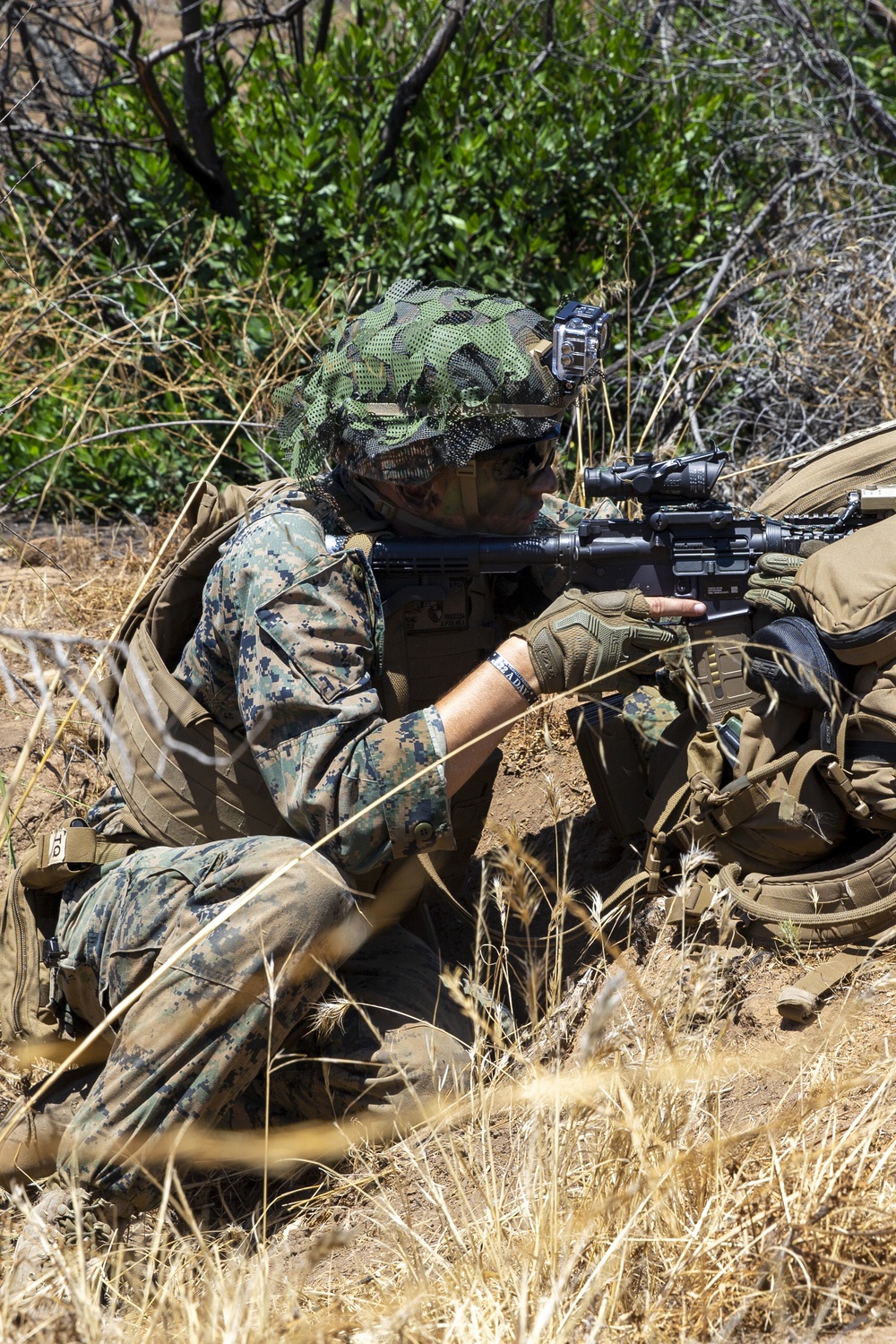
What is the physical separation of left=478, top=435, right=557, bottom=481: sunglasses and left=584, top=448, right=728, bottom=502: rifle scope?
11cm

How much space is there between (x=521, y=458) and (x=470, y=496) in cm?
14

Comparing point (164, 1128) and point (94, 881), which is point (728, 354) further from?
point (164, 1128)

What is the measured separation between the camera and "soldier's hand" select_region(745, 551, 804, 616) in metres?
2.63

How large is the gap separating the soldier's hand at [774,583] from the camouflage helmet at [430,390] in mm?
567

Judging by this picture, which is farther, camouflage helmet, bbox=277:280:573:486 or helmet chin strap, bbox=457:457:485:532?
helmet chin strap, bbox=457:457:485:532

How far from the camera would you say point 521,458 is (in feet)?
8.87

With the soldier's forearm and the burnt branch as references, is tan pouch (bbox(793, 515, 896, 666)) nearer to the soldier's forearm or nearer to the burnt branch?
the soldier's forearm

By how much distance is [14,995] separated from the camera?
8.95 feet

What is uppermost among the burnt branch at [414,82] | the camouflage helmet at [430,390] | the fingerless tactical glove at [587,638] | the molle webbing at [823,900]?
the burnt branch at [414,82]

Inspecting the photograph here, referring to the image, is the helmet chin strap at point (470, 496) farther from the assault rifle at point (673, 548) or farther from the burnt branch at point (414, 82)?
the burnt branch at point (414, 82)

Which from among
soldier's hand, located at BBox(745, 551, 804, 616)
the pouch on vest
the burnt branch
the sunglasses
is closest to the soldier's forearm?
the sunglasses

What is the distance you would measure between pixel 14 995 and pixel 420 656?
121 centimetres

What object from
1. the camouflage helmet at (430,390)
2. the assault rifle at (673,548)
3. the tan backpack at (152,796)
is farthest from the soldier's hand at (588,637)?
the tan backpack at (152,796)

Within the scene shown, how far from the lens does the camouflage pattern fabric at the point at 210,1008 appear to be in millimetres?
2398
